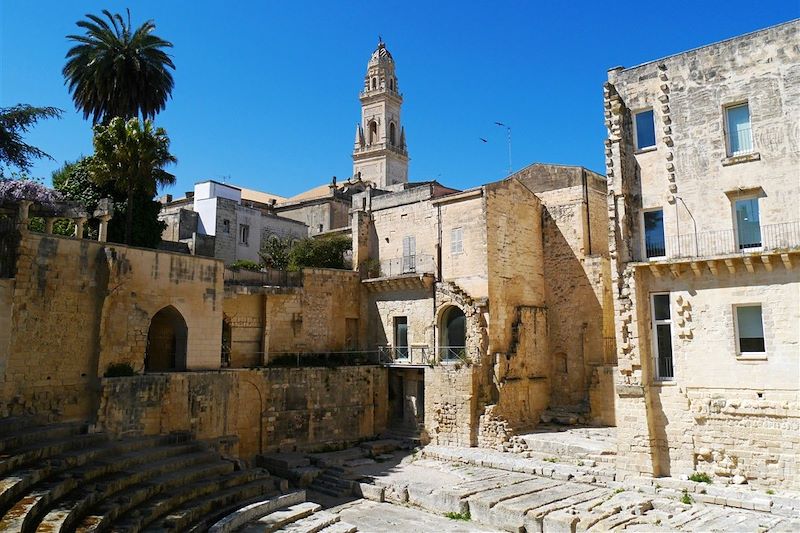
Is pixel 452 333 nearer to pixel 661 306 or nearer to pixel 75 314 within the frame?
pixel 661 306

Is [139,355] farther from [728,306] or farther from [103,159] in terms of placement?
[728,306]

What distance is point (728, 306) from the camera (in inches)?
652

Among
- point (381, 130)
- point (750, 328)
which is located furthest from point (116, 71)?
point (381, 130)

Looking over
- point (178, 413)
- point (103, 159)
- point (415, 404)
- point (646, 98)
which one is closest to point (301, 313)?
point (415, 404)

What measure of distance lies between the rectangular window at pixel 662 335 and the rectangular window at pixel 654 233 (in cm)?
131

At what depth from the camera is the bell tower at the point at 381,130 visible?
197ft

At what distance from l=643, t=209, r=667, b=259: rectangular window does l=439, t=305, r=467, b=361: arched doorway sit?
834 centimetres

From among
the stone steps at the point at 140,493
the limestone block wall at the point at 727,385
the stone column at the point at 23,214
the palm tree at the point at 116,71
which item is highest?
the palm tree at the point at 116,71

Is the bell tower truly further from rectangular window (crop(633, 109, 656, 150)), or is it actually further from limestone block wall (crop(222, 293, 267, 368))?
rectangular window (crop(633, 109, 656, 150))

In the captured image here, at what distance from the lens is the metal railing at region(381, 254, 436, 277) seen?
2636cm

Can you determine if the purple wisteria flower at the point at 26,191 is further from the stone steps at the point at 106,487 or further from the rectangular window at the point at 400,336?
the rectangular window at the point at 400,336

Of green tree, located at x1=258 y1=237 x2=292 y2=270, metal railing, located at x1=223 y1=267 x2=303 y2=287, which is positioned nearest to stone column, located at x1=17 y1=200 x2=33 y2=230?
metal railing, located at x1=223 y1=267 x2=303 y2=287

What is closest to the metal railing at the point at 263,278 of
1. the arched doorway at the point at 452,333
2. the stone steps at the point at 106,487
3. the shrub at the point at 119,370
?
the shrub at the point at 119,370

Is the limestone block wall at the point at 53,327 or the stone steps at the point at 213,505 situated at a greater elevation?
the limestone block wall at the point at 53,327
